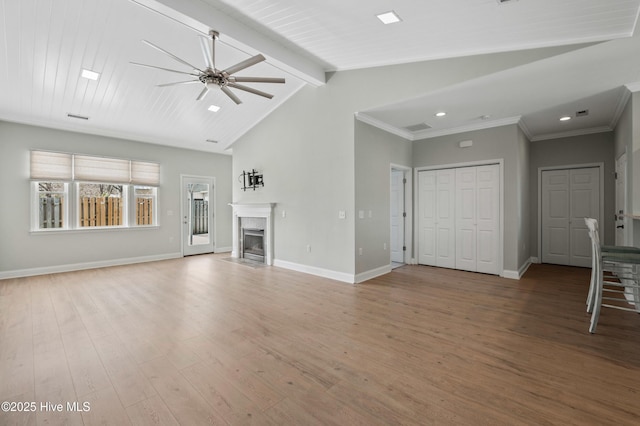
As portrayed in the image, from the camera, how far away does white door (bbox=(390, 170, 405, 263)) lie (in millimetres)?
6422

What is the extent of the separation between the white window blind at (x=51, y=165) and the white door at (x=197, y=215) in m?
2.30

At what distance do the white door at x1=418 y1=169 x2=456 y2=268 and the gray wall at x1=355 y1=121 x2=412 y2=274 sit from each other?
948 millimetres

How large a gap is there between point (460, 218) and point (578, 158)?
107 inches

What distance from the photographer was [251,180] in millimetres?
6879

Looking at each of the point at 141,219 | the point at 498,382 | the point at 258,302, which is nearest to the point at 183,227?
the point at 141,219

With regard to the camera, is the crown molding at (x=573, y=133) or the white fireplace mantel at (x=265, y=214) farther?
the white fireplace mantel at (x=265, y=214)

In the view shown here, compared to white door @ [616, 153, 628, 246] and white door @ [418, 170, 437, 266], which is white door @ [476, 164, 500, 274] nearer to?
white door @ [418, 170, 437, 266]

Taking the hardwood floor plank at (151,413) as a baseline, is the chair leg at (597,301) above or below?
above

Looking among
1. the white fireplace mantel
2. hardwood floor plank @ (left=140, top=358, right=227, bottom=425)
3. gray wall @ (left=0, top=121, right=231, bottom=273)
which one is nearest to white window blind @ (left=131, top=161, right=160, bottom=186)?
gray wall @ (left=0, top=121, right=231, bottom=273)

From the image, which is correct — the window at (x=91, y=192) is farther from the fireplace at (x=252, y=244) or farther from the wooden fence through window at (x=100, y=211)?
the fireplace at (x=252, y=244)

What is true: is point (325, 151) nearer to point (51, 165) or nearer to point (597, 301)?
point (597, 301)

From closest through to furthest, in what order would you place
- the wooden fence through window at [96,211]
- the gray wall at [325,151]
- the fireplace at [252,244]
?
the gray wall at [325,151], the wooden fence through window at [96,211], the fireplace at [252,244]

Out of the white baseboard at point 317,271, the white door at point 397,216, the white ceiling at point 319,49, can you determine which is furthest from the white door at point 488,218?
the white baseboard at point 317,271

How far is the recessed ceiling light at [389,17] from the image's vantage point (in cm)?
289
